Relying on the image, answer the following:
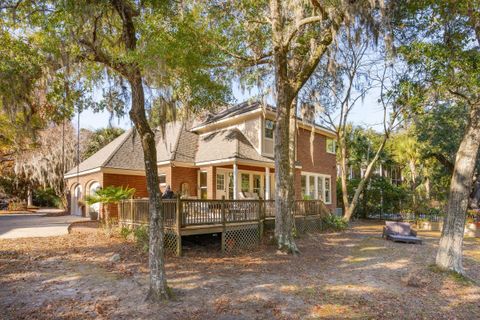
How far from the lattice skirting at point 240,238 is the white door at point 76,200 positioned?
13568 millimetres

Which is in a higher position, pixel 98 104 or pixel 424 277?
pixel 98 104

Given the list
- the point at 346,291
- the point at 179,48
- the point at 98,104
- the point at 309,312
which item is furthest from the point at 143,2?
the point at 346,291

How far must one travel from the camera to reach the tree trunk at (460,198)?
8.18 metres

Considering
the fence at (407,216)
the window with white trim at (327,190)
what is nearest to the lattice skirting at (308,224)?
the window with white trim at (327,190)

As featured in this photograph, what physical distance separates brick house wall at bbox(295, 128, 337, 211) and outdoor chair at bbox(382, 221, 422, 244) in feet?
22.2

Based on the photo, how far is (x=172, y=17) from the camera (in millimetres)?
8953

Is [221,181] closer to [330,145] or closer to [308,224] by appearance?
[308,224]

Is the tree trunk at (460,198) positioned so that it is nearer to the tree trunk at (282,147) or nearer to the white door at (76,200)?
the tree trunk at (282,147)

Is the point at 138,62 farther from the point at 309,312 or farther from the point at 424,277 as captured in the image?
the point at 424,277

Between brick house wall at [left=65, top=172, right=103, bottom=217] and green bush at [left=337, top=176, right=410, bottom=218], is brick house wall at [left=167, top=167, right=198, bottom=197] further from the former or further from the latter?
green bush at [left=337, top=176, right=410, bottom=218]

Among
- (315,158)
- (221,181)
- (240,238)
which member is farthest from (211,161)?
(315,158)

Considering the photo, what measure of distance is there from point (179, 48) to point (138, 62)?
207 centimetres

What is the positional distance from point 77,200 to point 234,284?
58.8ft

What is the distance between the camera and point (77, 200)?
2134 centimetres
